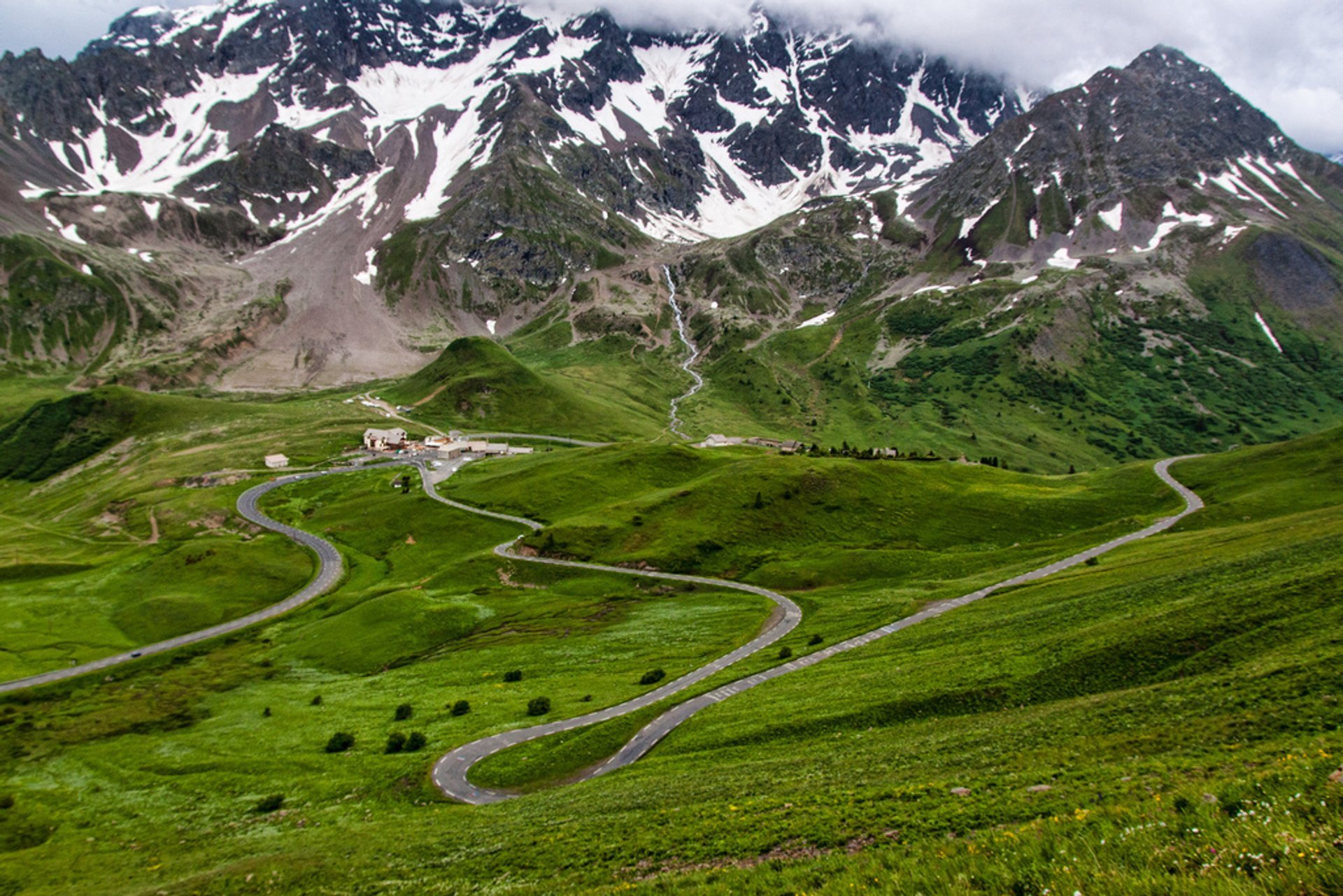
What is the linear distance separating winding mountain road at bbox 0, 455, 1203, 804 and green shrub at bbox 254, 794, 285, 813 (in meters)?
9.15

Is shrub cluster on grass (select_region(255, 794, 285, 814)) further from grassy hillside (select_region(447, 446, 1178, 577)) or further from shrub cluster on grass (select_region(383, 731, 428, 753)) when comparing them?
grassy hillside (select_region(447, 446, 1178, 577))

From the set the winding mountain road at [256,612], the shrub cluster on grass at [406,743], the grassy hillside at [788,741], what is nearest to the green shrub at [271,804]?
the grassy hillside at [788,741]

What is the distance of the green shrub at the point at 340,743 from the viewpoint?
156ft

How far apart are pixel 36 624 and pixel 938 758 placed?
4612 inches

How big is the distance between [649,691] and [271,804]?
86.4 feet

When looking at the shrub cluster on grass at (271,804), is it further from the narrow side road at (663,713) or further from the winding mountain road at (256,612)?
the winding mountain road at (256,612)

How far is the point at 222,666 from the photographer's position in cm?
7462

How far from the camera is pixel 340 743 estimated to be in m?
48.0

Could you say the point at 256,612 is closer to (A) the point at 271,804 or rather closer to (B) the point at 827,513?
(A) the point at 271,804

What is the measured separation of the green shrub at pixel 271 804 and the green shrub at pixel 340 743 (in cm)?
784

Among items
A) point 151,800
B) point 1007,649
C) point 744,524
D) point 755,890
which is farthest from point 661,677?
point 744,524

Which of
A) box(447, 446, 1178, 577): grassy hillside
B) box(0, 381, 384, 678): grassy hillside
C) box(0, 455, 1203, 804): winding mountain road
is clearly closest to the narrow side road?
box(0, 455, 1203, 804): winding mountain road

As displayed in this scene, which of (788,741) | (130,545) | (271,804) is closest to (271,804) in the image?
(271,804)

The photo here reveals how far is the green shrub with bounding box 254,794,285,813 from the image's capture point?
38.7 m
